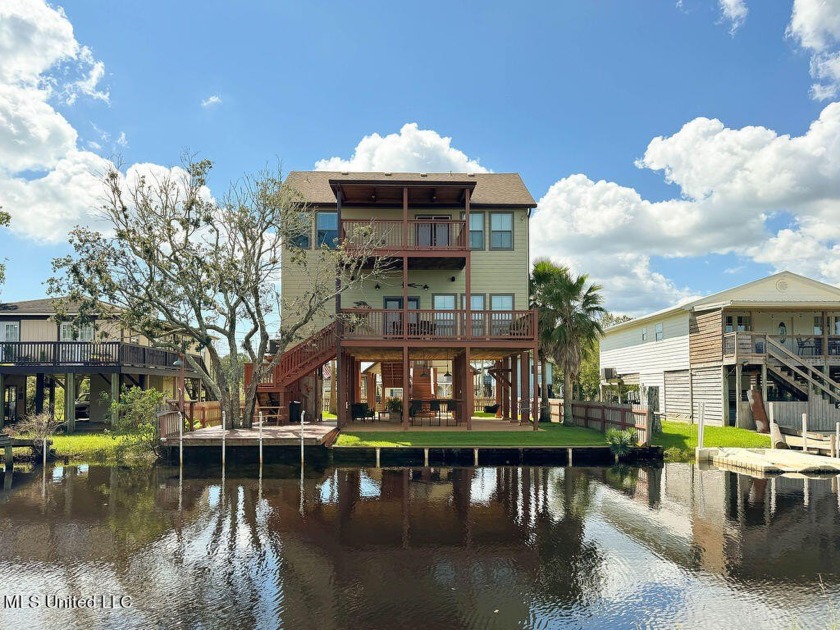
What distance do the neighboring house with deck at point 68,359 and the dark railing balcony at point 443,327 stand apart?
909 cm

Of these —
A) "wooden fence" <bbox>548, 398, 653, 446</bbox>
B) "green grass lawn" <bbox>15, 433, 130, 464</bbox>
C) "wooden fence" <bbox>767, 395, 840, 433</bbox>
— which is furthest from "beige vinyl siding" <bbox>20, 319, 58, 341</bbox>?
"wooden fence" <bbox>767, 395, 840, 433</bbox>

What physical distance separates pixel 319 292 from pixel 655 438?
1374cm

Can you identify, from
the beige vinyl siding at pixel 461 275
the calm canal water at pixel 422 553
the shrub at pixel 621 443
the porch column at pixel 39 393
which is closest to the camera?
the calm canal water at pixel 422 553

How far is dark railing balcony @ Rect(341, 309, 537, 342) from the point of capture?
72.8ft

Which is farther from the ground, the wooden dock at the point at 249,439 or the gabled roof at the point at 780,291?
the gabled roof at the point at 780,291

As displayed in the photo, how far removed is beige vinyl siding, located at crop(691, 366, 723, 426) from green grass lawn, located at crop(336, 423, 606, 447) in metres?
6.68

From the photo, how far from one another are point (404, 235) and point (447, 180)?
418 centimetres

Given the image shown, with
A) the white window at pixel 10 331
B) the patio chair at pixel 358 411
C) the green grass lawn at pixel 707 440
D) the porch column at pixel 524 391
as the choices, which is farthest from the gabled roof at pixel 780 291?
the white window at pixel 10 331

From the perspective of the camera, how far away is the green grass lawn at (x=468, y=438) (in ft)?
63.4

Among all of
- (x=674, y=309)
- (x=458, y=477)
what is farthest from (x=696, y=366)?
(x=458, y=477)

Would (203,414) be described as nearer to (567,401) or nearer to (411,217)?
(411,217)

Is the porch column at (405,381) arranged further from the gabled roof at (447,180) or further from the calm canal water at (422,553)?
the gabled roof at (447,180)

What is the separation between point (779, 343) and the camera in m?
25.3

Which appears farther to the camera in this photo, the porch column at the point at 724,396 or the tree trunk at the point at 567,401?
the tree trunk at the point at 567,401
